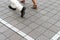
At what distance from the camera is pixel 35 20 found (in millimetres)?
4102

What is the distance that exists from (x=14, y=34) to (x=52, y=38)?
46.4 inches

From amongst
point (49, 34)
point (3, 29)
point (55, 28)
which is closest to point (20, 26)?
point (3, 29)

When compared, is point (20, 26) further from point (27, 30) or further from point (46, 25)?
point (46, 25)

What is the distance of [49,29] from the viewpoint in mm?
3699

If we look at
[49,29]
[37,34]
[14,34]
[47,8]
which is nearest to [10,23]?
[14,34]

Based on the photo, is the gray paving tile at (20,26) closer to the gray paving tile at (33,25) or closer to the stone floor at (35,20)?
the stone floor at (35,20)

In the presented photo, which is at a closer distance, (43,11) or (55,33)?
(55,33)

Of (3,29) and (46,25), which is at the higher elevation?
(46,25)

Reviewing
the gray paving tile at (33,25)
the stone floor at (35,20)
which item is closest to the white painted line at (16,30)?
the stone floor at (35,20)

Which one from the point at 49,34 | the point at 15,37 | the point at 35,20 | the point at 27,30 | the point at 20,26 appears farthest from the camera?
the point at 35,20

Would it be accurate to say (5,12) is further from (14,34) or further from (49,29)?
(49,29)

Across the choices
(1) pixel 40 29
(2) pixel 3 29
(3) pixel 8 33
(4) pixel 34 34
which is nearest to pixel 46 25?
(1) pixel 40 29

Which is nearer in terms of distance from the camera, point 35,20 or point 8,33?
point 8,33

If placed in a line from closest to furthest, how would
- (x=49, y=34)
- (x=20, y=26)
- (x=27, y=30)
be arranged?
(x=49, y=34) → (x=27, y=30) → (x=20, y=26)
